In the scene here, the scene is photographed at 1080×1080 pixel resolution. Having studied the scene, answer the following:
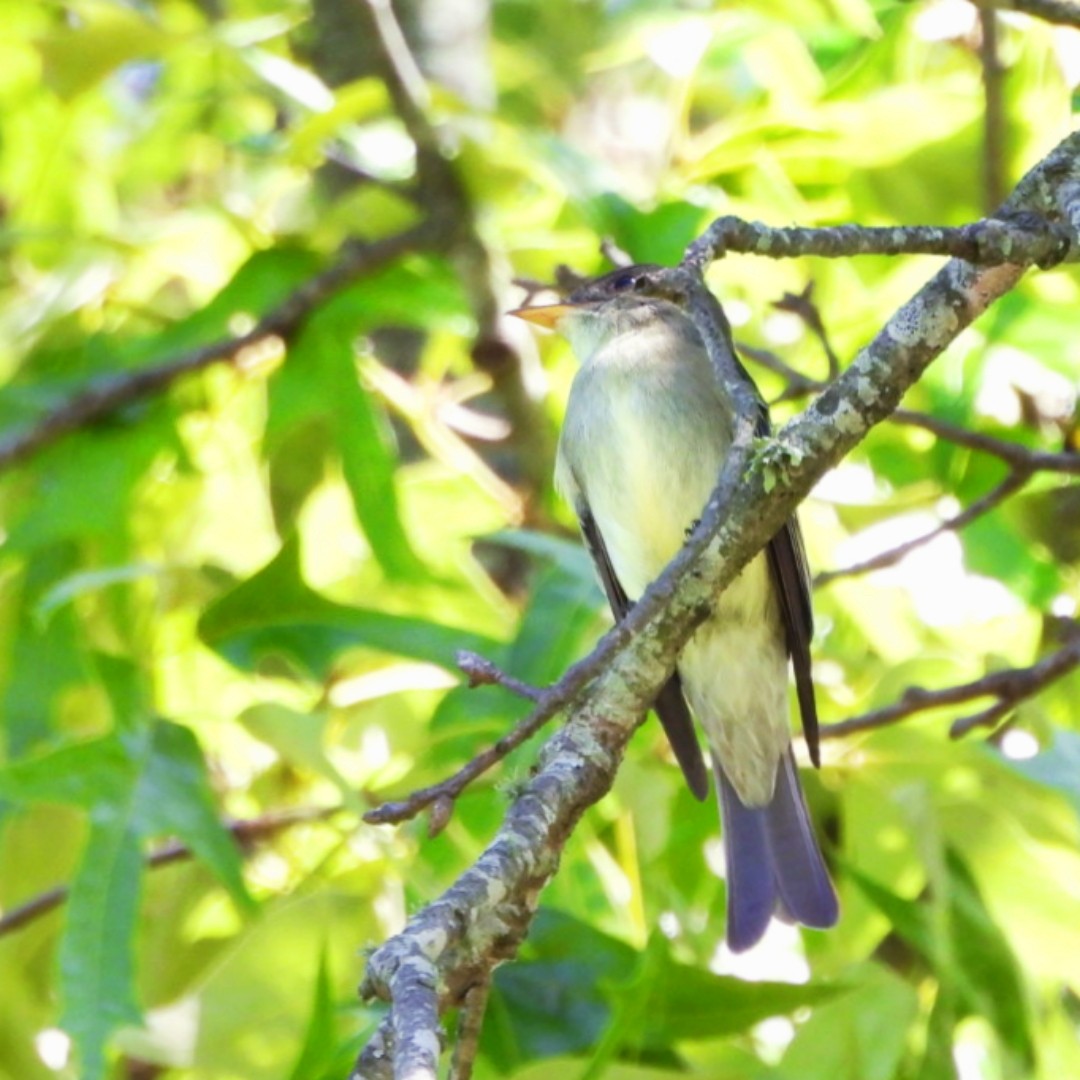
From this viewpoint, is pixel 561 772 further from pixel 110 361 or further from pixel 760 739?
pixel 110 361

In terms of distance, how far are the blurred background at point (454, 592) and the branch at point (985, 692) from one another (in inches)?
1.1

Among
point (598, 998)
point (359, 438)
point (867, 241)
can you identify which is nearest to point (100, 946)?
point (598, 998)

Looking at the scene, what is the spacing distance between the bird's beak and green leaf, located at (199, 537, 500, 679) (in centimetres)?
76

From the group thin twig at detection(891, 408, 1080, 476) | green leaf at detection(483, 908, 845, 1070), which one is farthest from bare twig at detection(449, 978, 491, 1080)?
thin twig at detection(891, 408, 1080, 476)

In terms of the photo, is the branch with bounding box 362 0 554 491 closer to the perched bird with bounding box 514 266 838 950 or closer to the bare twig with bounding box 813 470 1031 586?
the perched bird with bounding box 514 266 838 950

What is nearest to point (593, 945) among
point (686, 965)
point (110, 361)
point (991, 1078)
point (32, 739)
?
point (686, 965)

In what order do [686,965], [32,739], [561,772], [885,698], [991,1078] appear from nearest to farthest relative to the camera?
1. [561,772]
2. [686,965]
3. [991,1078]
4. [885,698]
5. [32,739]

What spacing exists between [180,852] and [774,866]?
0.95 meters

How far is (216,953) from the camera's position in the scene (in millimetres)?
2934

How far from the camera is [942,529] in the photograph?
2.81 meters

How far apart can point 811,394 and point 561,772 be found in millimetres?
853

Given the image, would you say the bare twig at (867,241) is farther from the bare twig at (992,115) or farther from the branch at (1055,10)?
the bare twig at (992,115)

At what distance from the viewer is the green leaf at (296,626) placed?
2.82m

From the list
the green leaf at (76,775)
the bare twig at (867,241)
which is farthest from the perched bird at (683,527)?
the bare twig at (867,241)
